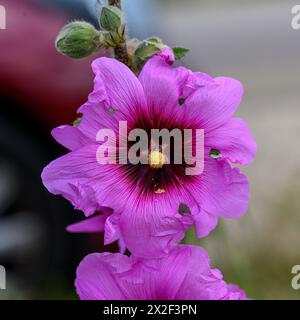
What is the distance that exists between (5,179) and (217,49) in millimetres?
2549

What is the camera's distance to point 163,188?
1.01 m

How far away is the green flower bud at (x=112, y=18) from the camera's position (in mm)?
971

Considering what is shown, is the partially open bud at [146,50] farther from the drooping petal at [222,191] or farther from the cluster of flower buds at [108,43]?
the drooping petal at [222,191]

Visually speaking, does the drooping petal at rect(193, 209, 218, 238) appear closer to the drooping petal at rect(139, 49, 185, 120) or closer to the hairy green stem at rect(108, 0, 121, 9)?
the drooping petal at rect(139, 49, 185, 120)

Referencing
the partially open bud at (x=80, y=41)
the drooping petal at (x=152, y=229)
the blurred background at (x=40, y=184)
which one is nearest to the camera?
the drooping petal at (x=152, y=229)

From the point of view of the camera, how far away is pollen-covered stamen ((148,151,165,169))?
103 cm

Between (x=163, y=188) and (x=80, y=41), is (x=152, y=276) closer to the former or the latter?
(x=163, y=188)

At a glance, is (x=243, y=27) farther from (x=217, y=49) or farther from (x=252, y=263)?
(x=252, y=263)

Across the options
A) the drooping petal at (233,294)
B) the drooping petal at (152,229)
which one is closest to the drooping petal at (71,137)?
the drooping petal at (152,229)

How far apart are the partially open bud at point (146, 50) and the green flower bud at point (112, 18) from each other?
0.13ft

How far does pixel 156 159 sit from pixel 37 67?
1355 mm

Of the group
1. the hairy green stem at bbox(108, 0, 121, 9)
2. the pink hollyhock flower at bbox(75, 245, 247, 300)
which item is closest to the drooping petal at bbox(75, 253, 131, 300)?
the pink hollyhock flower at bbox(75, 245, 247, 300)
